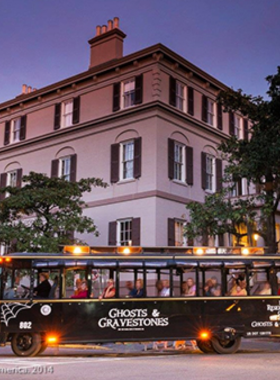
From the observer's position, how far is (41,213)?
72.1ft

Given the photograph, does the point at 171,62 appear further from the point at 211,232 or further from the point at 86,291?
the point at 86,291

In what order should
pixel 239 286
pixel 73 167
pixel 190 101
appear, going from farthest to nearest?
pixel 73 167, pixel 190 101, pixel 239 286

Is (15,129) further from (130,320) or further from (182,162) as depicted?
(130,320)

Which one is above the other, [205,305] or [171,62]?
[171,62]

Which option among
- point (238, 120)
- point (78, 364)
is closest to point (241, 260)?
point (78, 364)

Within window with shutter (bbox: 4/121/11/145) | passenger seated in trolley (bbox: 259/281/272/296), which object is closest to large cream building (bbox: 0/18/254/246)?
window with shutter (bbox: 4/121/11/145)

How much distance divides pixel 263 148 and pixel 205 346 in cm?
778

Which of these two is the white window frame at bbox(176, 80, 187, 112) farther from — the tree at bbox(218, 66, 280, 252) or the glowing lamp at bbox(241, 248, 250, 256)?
the glowing lamp at bbox(241, 248, 250, 256)

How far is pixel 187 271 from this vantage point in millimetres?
Answer: 14258

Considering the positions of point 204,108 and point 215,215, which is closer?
point 215,215

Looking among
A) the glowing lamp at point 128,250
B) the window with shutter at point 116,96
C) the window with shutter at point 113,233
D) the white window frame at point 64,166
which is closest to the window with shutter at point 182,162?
the window with shutter at point 116,96

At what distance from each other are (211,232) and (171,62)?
1082 cm

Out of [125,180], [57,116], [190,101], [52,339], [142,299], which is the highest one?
[190,101]

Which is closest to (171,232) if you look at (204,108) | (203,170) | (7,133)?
(203,170)
